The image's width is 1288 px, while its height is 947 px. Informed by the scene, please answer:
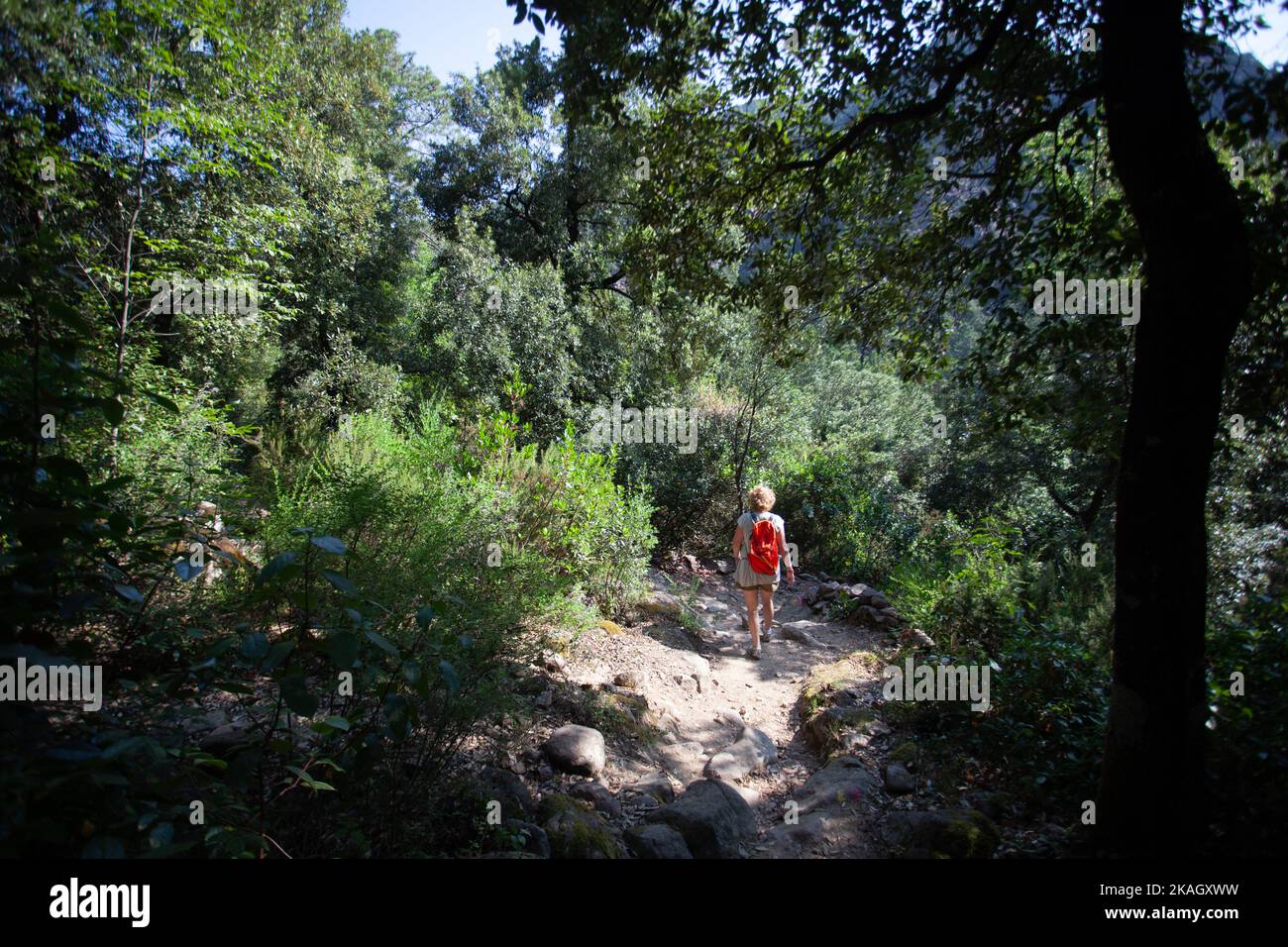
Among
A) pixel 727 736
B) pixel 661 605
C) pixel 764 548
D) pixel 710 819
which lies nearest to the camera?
pixel 710 819

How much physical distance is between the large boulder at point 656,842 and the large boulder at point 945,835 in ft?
3.90

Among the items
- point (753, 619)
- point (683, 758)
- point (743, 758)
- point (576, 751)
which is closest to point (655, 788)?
point (576, 751)

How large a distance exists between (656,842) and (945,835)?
150 cm

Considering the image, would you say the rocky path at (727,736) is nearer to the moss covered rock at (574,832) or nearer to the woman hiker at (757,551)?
Answer: the moss covered rock at (574,832)

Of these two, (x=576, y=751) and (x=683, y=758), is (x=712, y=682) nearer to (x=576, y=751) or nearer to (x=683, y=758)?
(x=683, y=758)

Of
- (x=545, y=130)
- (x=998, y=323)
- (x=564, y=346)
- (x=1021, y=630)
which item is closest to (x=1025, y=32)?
(x=998, y=323)

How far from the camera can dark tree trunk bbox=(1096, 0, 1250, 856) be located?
97.7 inches

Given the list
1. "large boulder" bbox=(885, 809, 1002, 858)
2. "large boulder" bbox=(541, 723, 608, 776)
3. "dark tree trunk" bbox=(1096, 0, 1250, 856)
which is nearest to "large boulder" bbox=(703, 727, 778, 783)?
"large boulder" bbox=(541, 723, 608, 776)

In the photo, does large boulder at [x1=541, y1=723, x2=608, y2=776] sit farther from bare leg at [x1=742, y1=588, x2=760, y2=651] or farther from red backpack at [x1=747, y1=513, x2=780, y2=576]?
red backpack at [x1=747, y1=513, x2=780, y2=576]

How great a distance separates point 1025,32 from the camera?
4.11 metres

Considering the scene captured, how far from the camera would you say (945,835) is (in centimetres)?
311

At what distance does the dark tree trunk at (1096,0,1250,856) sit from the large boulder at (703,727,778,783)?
7.55 feet

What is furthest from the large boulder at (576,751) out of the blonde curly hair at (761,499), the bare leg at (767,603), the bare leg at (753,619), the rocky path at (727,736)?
the blonde curly hair at (761,499)

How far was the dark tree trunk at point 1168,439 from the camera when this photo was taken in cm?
248
